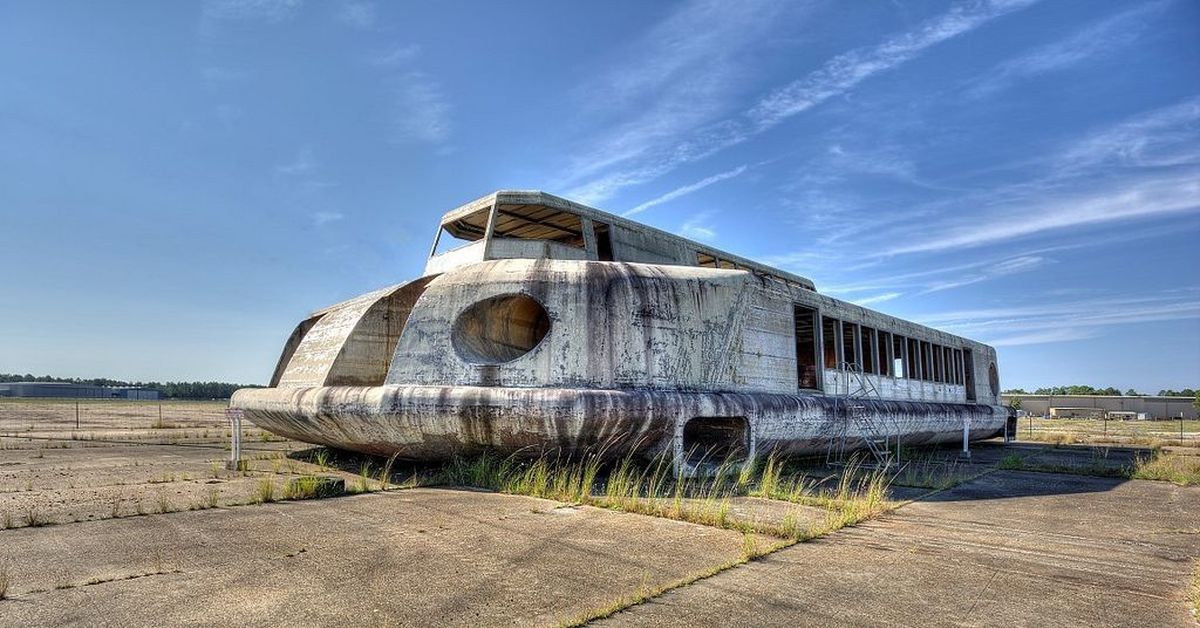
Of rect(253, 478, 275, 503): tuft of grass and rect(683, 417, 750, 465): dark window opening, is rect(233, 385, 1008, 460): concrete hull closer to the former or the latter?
rect(683, 417, 750, 465): dark window opening

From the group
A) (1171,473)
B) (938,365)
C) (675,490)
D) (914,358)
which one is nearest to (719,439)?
(675,490)

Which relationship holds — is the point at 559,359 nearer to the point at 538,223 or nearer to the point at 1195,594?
the point at 538,223

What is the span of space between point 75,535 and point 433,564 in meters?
3.66

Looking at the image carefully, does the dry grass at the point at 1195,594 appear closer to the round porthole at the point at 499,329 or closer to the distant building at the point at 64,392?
the round porthole at the point at 499,329

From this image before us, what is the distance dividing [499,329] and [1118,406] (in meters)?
96.1

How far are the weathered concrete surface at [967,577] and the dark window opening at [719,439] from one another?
12.4 feet

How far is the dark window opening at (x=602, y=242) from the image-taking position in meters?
14.7

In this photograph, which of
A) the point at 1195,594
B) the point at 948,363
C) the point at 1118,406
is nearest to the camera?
the point at 1195,594

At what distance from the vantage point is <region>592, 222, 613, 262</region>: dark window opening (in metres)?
14.7

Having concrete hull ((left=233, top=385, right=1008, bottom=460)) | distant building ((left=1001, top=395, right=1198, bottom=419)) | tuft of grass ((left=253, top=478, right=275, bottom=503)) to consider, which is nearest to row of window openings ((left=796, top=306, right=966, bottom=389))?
concrete hull ((left=233, top=385, right=1008, bottom=460))

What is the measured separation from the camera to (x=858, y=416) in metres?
16.0

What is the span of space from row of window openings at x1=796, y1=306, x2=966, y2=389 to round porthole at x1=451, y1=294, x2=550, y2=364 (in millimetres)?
7370

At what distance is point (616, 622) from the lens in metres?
4.12

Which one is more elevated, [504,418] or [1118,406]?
[504,418]
